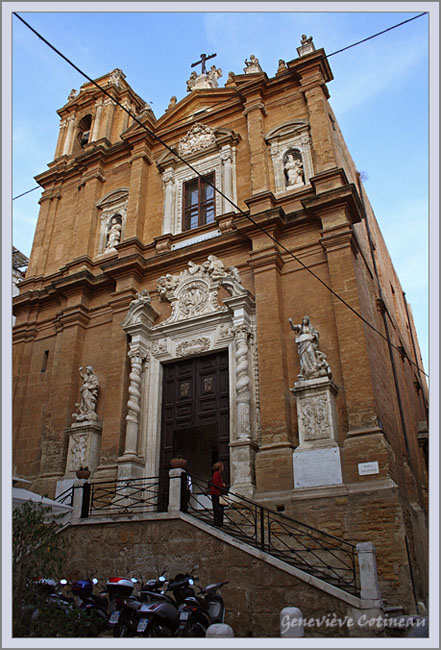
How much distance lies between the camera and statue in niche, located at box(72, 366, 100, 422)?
14.0 meters

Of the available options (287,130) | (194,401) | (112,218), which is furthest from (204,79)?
(194,401)

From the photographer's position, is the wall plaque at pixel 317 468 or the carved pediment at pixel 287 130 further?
the carved pediment at pixel 287 130

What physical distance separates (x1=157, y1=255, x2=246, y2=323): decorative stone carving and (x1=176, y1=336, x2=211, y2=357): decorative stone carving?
0.69 m

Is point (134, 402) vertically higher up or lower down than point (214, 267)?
lower down

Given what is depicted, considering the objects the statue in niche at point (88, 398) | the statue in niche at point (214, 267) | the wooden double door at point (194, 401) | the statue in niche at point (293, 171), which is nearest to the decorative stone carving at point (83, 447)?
the statue in niche at point (88, 398)

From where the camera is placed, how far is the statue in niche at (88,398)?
1401 centimetres

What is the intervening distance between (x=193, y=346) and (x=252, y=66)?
10.1 meters

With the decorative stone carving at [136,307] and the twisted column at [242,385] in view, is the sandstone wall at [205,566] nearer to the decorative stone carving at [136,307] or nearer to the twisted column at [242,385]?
the twisted column at [242,385]

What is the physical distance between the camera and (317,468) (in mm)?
10250

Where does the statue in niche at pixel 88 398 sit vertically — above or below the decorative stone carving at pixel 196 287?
below

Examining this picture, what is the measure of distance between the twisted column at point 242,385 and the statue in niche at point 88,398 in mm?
4204

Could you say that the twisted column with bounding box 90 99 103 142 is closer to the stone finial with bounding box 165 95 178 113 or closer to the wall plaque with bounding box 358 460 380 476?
the stone finial with bounding box 165 95 178 113

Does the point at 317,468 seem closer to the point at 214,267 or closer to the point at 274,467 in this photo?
the point at 274,467

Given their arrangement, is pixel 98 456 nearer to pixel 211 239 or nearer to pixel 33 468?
pixel 33 468
